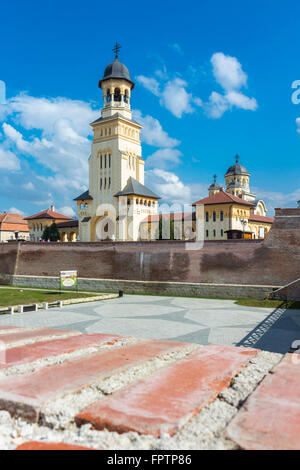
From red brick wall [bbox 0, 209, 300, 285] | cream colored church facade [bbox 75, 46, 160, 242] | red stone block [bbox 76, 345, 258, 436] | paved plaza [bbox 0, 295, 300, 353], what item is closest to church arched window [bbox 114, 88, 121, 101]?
cream colored church facade [bbox 75, 46, 160, 242]

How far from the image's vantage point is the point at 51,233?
5400cm

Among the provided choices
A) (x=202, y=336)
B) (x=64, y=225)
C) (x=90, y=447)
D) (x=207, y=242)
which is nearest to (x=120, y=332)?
(x=202, y=336)

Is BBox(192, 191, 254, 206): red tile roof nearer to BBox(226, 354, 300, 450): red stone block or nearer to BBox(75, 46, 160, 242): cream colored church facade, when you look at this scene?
BBox(75, 46, 160, 242): cream colored church facade

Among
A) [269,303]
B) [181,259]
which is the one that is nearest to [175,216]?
[181,259]

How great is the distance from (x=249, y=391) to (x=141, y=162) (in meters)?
48.3

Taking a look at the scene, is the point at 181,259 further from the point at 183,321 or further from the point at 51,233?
the point at 51,233

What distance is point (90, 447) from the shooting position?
187cm

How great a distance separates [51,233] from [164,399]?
53.9m

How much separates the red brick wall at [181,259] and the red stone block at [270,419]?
2110cm

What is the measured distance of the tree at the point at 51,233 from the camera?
54.0 meters

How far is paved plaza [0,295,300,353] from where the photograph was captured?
1258 centimetres

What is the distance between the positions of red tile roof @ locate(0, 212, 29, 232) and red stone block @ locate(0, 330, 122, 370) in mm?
67230

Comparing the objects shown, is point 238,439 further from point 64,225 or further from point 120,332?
point 64,225

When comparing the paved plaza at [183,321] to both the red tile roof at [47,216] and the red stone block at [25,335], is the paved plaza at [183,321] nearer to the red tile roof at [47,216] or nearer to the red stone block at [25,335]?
the red stone block at [25,335]
